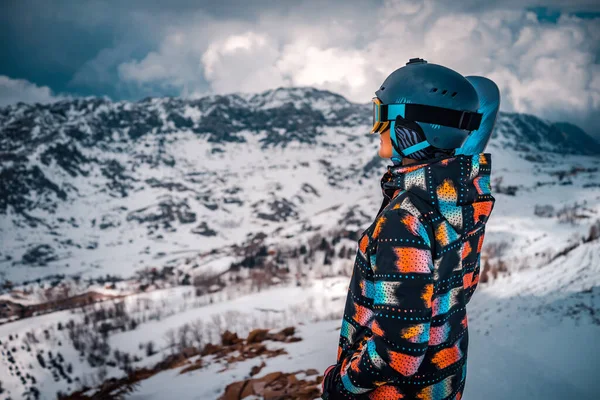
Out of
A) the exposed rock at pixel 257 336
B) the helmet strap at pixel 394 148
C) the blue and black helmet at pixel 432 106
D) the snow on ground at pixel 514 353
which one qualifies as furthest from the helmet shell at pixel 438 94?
the exposed rock at pixel 257 336

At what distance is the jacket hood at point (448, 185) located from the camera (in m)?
2.51

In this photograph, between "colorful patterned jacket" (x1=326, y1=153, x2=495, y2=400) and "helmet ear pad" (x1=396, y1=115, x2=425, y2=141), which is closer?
"colorful patterned jacket" (x1=326, y1=153, x2=495, y2=400)

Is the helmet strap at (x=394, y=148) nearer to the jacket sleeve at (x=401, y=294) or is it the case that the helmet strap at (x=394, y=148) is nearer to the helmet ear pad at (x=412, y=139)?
the helmet ear pad at (x=412, y=139)

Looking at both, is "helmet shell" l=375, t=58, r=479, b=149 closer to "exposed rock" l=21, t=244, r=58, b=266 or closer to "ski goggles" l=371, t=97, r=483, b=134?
"ski goggles" l=371, t=97, r=483, b=134

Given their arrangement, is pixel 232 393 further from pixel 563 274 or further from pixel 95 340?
pixel 95 340

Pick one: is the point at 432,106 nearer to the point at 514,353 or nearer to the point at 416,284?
the point at 416,284

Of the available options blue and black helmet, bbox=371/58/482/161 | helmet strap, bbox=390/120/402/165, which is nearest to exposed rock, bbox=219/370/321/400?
helmet strap, bbox=390/120/402/165

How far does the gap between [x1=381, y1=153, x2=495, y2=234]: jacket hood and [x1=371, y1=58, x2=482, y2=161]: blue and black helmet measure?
31 cm

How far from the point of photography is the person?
2.37m

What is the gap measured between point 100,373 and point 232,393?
211ft

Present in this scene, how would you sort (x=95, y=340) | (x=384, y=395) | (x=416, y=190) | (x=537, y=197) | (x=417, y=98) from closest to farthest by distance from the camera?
(x=416, y=190), (x=384, y=395), (x=417, y=98), (x=95, y=340), (x=537, y=197)

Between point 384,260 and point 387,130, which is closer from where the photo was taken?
point 384,260

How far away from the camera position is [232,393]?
898 centimetres

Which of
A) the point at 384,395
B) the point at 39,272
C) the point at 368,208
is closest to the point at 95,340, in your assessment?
the point at 384,395
